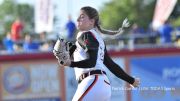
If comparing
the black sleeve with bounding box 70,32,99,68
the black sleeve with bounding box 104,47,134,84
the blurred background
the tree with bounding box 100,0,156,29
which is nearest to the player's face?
the black sleeve with bounding box 70,32,99,68

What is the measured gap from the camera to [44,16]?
2048 cm

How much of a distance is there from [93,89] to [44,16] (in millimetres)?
13490

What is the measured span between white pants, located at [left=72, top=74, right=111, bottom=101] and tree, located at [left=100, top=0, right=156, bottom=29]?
155ft

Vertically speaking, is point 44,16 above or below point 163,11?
below

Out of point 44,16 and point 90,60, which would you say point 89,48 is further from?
point 44,16

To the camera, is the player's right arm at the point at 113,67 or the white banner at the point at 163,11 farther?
the white banner at the point at 163,11

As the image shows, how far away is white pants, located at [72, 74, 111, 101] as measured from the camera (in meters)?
7.12

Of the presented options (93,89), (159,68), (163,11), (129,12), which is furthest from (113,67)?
(129,12)

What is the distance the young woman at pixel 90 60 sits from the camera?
706 cm

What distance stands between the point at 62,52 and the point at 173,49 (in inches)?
414

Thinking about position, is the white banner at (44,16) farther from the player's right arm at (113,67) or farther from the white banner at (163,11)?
the player's right arm at (113,67)

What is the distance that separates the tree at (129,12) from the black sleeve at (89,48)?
47.2 meters

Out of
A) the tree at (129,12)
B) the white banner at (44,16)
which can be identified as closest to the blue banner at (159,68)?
the white banner at (44,16)

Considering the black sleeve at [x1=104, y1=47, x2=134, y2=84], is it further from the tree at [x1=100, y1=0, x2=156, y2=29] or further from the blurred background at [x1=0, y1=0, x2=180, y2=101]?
the tree at [x1=100, y1=0, x2=156, y2=29]
